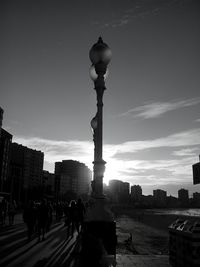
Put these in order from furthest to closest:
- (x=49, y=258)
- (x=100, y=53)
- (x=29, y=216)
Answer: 1. (x=29, y=216)
2. (x=49, y=258)
3. (x=100, y=53)

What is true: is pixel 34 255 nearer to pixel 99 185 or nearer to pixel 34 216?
pixel 99 185

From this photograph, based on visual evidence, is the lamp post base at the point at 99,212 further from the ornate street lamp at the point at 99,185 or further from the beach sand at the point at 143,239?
the beach sand at the point at 143,239

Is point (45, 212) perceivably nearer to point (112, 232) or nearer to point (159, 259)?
point (159, 259)

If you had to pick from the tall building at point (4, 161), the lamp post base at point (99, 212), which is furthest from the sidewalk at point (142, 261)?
the tall building at point (4, 161)

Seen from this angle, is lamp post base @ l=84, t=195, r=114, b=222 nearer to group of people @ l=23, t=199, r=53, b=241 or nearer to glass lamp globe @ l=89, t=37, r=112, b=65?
glass lamp globe @ l=89, t=37, r=112, b=65

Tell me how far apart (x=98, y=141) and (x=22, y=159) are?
17144 cm

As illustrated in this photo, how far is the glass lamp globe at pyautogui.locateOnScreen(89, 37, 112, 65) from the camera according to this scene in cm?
823

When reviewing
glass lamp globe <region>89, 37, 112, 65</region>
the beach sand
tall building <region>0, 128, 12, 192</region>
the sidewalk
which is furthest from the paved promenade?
tall building <region>0, 128, 12, 192</region>

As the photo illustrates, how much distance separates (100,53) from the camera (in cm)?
822

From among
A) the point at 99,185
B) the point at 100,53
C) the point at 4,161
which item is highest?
the point at 4,161

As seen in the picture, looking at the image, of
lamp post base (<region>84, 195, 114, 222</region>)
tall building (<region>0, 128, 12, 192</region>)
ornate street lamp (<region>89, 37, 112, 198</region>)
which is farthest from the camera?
tall building (<region>0, 128, 12, 192</region>)

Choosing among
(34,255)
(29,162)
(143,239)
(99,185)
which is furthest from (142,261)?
(29,162)

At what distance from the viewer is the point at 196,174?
6723 mm

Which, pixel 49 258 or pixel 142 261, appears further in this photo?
pixel 49 258
